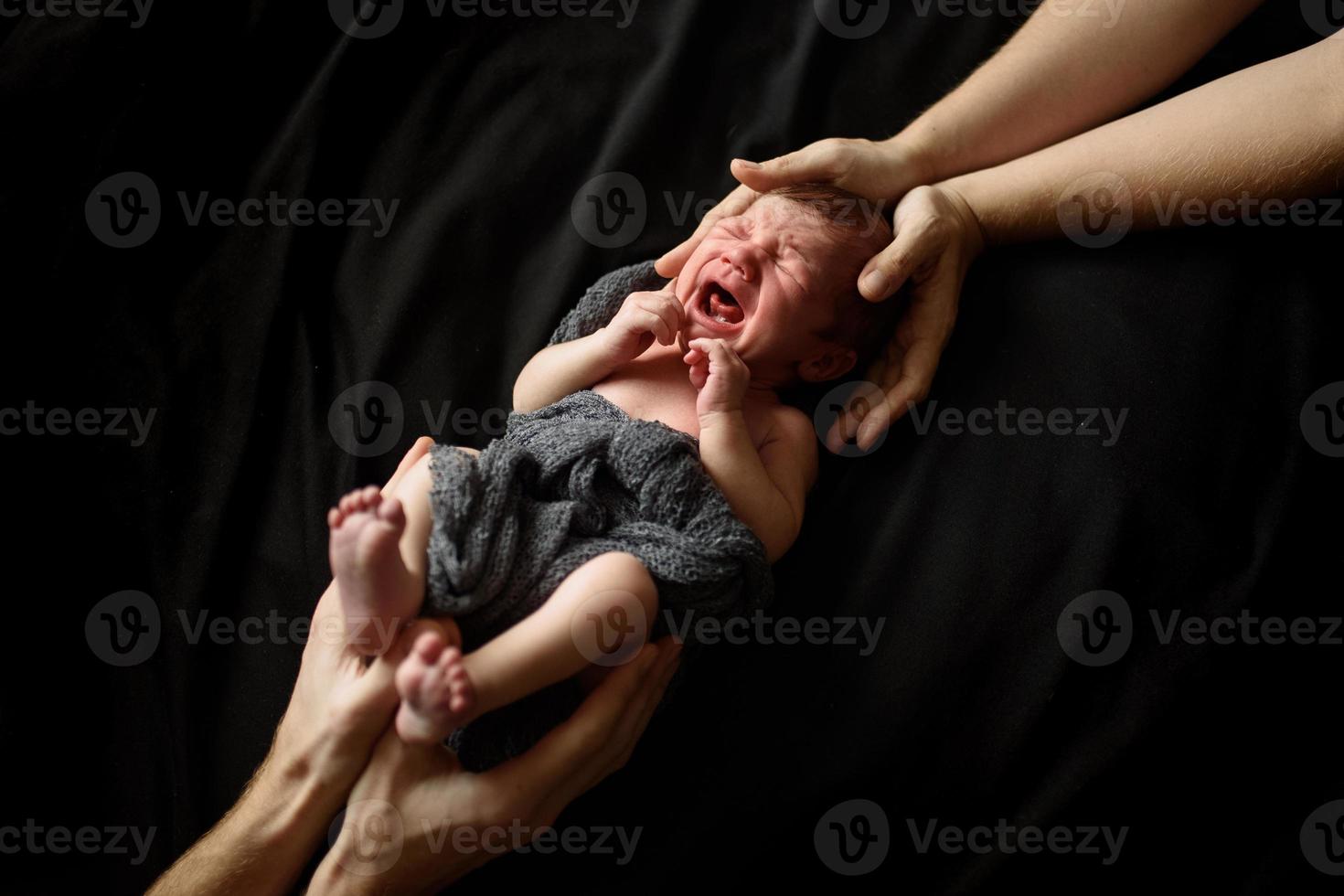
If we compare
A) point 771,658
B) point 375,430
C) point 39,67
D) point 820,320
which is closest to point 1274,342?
point 820,320

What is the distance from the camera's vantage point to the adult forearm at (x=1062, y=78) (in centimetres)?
159

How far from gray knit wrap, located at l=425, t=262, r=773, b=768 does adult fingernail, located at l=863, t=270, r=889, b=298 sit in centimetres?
37

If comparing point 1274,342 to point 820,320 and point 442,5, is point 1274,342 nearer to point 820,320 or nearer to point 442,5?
point 820,320

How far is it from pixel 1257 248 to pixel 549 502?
3.69ft

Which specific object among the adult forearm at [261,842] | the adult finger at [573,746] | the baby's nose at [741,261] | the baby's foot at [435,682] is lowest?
the adult forearm at [261,842]

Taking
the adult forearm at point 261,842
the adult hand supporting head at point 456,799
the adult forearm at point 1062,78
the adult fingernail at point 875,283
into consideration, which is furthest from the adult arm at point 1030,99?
the adult forearm at point 261,842

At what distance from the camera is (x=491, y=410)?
1.64 meters

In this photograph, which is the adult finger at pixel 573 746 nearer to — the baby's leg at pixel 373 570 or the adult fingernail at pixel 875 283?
the baby's leg at pixel 373 570

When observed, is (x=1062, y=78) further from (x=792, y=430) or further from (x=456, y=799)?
(x=456, y=799)

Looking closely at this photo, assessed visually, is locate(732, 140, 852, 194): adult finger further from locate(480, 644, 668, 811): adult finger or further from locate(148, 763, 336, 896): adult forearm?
locate(148, 763, 336, 896): adult forearm

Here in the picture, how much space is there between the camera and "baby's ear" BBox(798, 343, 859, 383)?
5.11 ft

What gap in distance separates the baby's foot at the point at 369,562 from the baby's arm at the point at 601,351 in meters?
0.47

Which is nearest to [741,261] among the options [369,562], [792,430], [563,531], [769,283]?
[769,283]

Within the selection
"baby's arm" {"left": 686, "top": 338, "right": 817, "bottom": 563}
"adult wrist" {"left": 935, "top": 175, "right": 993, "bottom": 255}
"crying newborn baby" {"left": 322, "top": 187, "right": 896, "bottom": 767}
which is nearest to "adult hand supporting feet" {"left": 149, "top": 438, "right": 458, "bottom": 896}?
"crying newborn baby" {"left": 322, "top": 187, "right": 896, "bottom": 767}
